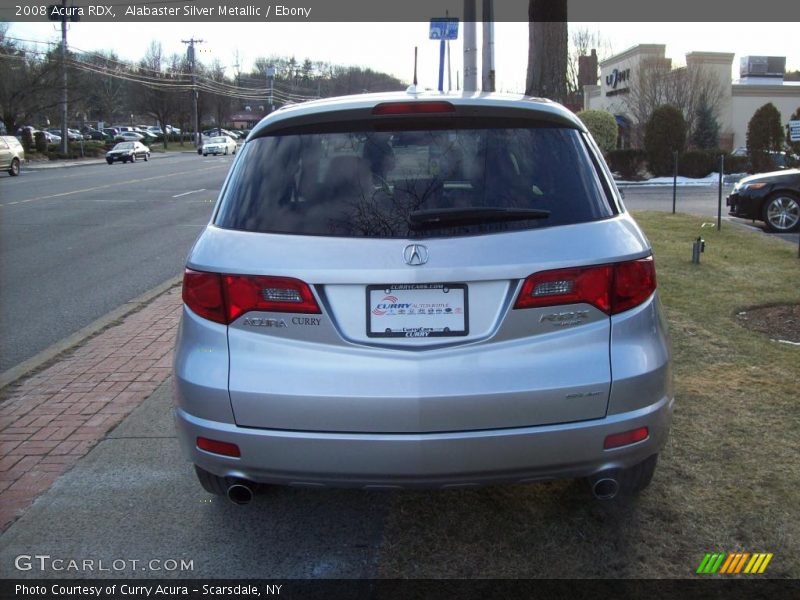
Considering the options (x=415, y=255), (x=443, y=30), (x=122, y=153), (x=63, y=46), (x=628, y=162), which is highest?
(x=63, y=46)

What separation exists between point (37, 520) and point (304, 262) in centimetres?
189

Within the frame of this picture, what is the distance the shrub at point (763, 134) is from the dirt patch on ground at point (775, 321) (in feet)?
82.3

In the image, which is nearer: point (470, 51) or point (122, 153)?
point (470, 51)

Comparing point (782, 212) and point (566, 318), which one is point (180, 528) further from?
point (782, 212)

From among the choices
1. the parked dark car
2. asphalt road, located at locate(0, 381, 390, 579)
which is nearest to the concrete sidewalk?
asphalt road, located at locate(0, 381, 390, 579)

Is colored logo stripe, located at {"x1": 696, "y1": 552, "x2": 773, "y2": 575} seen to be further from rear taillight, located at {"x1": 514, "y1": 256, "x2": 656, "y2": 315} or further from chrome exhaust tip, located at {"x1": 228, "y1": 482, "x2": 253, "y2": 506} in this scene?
chrome exhaust tip, located at {"x1": 228, "y1": 482, "x2": 253, "y2": 506}

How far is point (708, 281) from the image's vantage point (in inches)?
334

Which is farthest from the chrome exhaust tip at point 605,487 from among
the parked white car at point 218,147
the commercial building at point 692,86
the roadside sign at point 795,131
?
the parked white car at point 218,147

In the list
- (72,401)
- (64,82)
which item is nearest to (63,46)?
(64,82)

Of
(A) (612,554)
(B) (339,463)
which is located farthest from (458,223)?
(A) (612,554)

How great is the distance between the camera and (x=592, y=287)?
9.50ft

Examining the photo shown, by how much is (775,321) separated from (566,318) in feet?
15.5

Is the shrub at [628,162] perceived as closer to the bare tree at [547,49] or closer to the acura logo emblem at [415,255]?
the bare tree at [547,49]

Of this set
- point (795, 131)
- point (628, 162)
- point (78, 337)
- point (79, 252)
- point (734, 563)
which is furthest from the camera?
point (628, 162)
